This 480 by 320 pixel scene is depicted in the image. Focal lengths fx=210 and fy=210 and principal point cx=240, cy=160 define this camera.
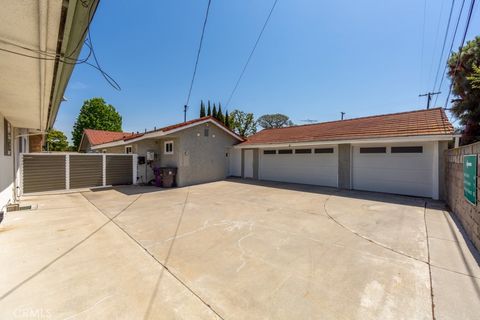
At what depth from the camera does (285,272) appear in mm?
3070

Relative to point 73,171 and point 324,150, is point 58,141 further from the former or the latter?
point 324,150

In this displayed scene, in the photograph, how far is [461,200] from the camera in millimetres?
5156

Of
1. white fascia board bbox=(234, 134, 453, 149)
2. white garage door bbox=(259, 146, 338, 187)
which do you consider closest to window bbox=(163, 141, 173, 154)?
white fascia board bbox=(234, 134, 453, 149)

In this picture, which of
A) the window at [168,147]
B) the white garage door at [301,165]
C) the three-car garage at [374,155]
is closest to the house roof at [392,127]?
the three-car garage at [374,155]

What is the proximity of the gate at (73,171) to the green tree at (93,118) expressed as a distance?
2637cm

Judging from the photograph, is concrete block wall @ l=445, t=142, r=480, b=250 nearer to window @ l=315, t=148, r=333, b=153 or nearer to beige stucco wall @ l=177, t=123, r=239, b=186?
window @ l=315, t=148, r=333, b=153

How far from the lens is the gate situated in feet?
30.0

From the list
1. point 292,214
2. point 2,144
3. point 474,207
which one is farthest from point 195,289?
point 2,144

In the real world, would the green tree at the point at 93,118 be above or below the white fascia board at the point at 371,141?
above

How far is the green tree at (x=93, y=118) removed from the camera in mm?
32375

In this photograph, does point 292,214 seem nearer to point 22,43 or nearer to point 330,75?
point 22,43

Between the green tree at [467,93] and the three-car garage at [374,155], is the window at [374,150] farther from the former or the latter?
the green tree at [467,93]

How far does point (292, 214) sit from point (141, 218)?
423 centimetres

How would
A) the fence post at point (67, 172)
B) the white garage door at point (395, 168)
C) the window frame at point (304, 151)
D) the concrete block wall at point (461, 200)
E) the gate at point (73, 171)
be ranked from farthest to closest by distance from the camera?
the window frame at point (304, 151), the fence post at point (67, 172), the gate at point (73, 171), the white garage door at point (395, 168), the concrete block wall at point (461, 200)
